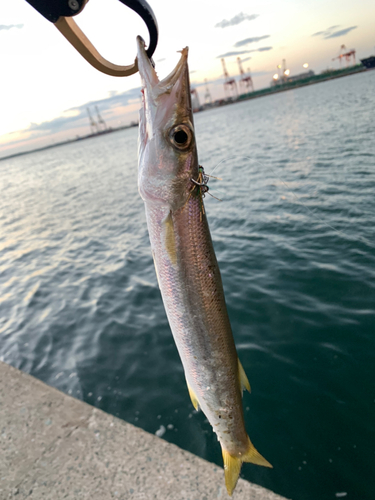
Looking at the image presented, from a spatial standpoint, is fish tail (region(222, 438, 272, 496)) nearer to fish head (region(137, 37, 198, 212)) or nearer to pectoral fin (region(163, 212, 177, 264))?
pectoral fin (region(163, 212, 177, 264))

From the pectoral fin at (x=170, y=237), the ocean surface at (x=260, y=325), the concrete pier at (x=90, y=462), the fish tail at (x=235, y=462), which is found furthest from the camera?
the ocean surface at (x=260, y=325)

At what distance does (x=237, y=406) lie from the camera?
2.38 meters

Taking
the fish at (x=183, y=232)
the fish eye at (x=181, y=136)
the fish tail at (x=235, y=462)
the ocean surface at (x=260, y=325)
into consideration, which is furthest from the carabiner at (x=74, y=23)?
the fish tail at (x=235, y=462)

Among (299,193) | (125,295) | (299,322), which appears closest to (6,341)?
(125,295)

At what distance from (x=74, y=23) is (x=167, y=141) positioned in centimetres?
81

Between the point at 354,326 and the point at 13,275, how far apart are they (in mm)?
11485

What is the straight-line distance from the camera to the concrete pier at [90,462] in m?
2.95

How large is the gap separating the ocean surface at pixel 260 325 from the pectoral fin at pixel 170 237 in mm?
2208

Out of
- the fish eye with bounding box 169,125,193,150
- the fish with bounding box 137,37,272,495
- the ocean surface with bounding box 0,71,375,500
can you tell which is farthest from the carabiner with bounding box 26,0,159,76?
the ocean surface with bounding box 0,71,375,500

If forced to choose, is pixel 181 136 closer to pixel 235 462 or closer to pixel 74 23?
pixel 74 23

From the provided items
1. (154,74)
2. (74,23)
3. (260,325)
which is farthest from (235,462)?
(260,325)

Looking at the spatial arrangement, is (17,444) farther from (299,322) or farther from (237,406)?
(299,322)

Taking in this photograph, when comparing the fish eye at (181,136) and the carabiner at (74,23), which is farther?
the fish eye at (181,136)

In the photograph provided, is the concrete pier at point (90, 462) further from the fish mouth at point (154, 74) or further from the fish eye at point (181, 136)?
the fish mouth at point (154, 74)
